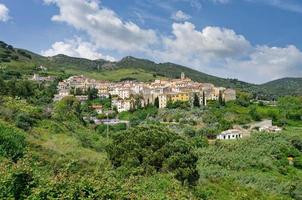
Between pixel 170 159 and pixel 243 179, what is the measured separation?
15.3 metres

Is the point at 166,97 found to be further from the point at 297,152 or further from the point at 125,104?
the point at 297,152

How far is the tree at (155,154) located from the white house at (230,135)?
41.8 m

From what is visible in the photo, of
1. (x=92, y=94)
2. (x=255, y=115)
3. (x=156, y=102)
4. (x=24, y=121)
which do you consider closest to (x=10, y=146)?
(x=24, y=121)

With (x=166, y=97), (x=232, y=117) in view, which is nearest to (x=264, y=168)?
(x=232, y=117)

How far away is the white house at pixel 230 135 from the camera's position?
62781 mm

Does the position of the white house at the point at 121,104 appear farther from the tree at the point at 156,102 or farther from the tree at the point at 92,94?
the tree at the point at 92,94

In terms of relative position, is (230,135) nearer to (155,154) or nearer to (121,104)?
(121,104)

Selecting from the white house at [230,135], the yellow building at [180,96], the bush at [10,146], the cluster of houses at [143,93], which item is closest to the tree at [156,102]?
the cluster of houses at [143,93]

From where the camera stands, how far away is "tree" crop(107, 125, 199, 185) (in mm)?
20234

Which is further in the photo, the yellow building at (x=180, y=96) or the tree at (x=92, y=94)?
the yellow building at (x=180, y=96)

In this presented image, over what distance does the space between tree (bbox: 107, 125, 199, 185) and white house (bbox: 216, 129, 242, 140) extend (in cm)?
4175

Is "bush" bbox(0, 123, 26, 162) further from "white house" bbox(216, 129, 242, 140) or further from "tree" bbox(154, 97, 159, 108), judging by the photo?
"tree" bbox(154, 97, 159, 108)

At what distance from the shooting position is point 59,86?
98062mm

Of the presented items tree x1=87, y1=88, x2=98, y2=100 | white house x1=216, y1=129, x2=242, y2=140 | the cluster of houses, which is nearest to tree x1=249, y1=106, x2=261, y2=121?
the cluster of houses
